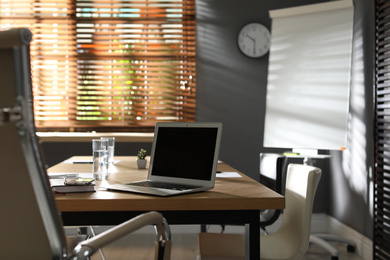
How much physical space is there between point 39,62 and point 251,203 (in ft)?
12.2

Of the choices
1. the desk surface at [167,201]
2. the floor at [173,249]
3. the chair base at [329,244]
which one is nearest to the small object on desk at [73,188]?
the desk surface at [167,201]

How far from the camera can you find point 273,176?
294 cm

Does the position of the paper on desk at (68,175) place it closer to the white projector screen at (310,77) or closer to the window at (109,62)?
the white projector screen at (310,77)

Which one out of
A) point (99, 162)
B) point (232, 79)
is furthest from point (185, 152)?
point (232, 79)

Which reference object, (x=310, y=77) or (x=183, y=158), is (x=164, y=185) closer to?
(x=183, y=158)

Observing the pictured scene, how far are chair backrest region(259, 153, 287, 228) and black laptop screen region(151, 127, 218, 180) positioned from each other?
771 mm

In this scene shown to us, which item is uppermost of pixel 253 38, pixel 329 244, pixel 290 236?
pixel 253 38

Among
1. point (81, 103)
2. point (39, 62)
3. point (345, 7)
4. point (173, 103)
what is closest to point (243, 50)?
point (173, 103)

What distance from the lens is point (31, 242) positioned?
1.19 metres

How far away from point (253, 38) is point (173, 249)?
6.99 ft

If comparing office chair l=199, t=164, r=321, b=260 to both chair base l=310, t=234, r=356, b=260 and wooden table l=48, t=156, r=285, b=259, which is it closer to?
wooden table l=48, t=156, r=285, b=259

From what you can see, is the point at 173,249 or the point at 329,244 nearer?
the point at 329,244

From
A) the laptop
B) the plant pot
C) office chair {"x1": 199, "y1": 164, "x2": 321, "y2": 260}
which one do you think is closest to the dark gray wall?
the plant pot

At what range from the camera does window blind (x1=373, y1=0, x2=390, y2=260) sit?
10.9 ft
